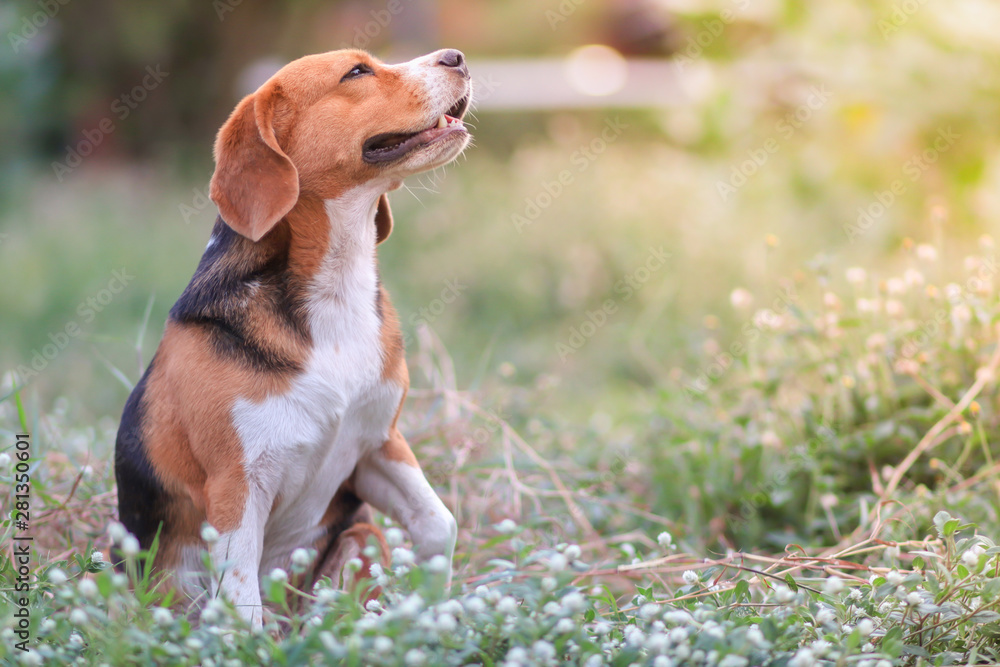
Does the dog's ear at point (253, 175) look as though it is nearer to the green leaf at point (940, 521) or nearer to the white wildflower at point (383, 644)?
the white wildflower at point (383, 644)

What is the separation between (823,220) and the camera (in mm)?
7680

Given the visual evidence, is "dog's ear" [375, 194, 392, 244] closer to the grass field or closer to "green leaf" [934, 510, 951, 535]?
the grass field

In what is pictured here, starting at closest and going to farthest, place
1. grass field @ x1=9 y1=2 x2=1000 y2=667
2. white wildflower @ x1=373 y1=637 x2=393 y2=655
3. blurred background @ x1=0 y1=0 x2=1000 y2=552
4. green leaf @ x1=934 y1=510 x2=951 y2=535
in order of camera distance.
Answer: white wildflower @ x1=373 y1=637 x2=393 y2=655 < grass field @ x1=9 y1=2 x2=1000 y2=667 < green leaf @ x1=934 y1=510 x2=951 y2=535 < blurred background @ x1=0 y1=0 x2=1000 y2=552

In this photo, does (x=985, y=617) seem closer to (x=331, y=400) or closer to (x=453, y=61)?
(x=331, y=400)

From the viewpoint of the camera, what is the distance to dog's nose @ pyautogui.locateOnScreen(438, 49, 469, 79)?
9.44 ft

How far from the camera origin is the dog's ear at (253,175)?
2.56m

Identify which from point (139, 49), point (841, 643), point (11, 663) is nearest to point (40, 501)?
point (11, 663)

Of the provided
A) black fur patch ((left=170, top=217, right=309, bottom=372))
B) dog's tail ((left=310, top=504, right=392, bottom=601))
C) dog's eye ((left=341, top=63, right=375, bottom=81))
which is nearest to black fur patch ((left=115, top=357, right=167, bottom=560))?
black fur patch ((left=170, top=217, right=309, bottom=372))

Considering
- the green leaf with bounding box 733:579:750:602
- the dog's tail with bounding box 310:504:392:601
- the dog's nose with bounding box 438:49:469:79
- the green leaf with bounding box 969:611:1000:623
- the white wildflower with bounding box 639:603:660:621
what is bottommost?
the dog's tail with bounding box 310:504:392:601

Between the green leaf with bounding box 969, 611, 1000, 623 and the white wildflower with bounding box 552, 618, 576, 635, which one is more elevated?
the white wildflower with bounding box 552, 618, 576, 635

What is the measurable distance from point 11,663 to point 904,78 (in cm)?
711

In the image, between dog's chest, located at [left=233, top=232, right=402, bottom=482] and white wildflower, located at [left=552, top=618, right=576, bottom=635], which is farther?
dog's chest, located at [left=233, top=232, right=402, bottom=482]

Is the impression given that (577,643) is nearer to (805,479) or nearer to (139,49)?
(805,479)

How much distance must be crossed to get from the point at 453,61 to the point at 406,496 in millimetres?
1368
